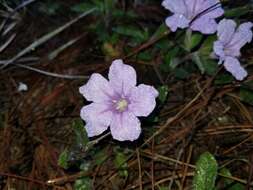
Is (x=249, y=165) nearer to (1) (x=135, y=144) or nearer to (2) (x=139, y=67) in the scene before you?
(1) (x=135, y=144)

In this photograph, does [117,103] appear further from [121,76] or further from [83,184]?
[83,184]

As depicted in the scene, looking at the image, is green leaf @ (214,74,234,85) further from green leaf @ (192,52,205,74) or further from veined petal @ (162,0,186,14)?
veined petal @ (162,0,186,14)

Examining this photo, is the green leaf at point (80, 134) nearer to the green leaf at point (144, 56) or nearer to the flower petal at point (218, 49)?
the green leaf at point (144, 56)

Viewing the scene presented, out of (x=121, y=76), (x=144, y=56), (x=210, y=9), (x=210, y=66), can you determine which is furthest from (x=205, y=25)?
(x=121, y=76)

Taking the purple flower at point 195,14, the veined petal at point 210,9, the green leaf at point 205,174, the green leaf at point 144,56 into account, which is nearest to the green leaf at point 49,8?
the green leaf at point 144,56

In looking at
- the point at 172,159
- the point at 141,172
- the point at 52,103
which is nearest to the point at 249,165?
the point at 172,159

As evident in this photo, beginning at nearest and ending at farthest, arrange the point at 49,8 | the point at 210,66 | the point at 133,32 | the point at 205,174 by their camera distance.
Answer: the point at 205,174 < the point at 210,66 < the point at 133,32 < the point at 49,8
